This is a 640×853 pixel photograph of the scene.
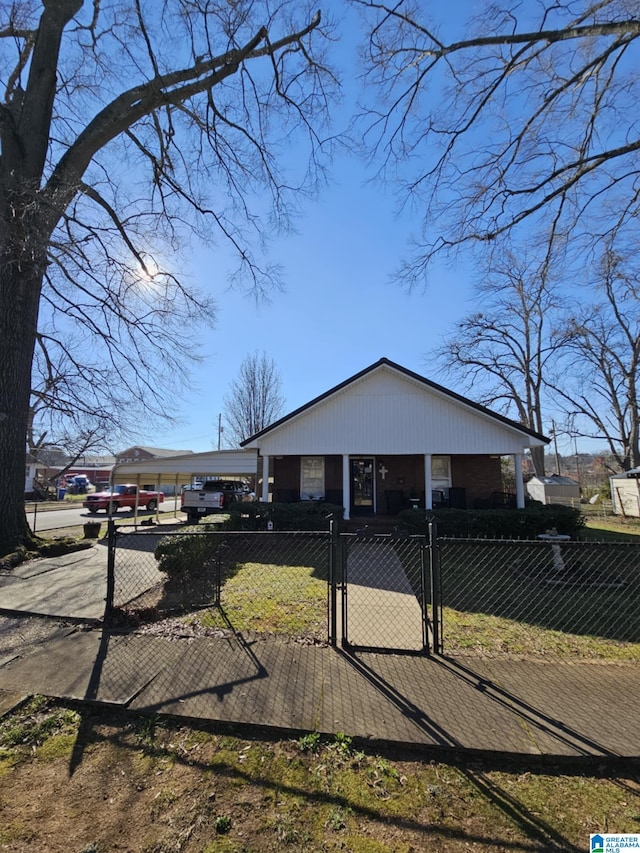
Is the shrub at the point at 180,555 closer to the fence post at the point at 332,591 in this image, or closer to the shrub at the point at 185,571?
the shrub at the point at 185,571

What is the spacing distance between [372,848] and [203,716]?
1.51 meters

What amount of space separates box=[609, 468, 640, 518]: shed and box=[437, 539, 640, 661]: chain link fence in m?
16.7

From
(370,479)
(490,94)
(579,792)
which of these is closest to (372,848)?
(579,792)

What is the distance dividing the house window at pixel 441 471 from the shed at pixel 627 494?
13.6 metres

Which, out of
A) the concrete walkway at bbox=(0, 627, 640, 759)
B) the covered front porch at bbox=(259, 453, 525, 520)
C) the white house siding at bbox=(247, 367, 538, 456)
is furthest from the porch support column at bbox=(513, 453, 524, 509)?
the concrete walkway at bbox=(0, 627, 640, 759)

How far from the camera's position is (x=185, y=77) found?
949 centimetres

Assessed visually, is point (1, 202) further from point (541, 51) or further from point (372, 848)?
point (372, 848)

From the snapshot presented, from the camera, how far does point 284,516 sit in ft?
38.4

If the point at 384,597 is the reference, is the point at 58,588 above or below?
above

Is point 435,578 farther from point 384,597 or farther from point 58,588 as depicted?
point 58,588

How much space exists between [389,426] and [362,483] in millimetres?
3287

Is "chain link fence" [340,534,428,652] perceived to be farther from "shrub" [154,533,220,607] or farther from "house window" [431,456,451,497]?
"house window" [431,456,451,497]

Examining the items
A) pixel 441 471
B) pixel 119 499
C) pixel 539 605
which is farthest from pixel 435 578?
pixel 119 499

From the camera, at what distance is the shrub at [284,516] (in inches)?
454
